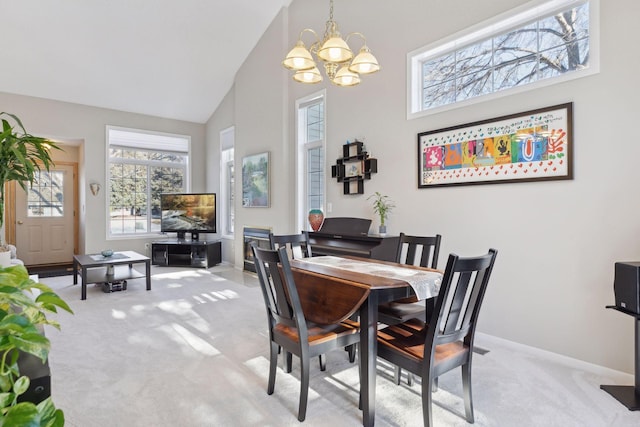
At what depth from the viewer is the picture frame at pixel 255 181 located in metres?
5.89

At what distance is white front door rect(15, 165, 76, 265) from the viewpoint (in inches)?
275

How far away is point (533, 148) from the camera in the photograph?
291 cm

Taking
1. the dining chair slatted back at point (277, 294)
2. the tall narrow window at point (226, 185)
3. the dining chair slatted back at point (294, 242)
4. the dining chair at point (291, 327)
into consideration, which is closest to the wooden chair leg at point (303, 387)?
the dining chair at point (291, 327)

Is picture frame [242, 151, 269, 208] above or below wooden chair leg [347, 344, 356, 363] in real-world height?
above

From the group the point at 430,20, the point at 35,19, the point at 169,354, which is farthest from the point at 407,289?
the point at 35,19

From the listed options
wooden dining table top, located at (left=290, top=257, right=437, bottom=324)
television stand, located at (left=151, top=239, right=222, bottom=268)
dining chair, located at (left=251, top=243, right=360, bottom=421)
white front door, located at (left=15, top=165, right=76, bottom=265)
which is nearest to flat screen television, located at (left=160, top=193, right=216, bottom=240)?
television stand, located at (left=151, top=239, right=222, bottom=268)

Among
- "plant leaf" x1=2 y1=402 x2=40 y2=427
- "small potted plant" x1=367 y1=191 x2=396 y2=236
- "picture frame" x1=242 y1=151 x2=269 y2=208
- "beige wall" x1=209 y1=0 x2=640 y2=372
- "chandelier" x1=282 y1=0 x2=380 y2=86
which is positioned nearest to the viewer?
"plant leaf" x1=2 y1=402 x2=40 y2=427

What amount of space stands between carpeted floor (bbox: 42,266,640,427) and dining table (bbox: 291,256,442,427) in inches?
13.5

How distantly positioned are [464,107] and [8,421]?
358 cm

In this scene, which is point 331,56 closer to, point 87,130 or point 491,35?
point 491,35

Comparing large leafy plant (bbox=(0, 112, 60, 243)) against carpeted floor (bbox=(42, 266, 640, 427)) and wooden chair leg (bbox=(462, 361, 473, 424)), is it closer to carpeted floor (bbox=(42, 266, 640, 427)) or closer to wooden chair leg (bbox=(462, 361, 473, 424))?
carpeted floor (bbox=(42, 266, 640, 427))

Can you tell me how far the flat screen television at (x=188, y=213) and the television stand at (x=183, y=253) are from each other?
0.36 meters

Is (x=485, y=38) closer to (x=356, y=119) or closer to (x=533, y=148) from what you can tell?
(x=533, y=148)

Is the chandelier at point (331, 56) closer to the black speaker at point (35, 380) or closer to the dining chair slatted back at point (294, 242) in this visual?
the dining chair slatted back at point (294, 242)
